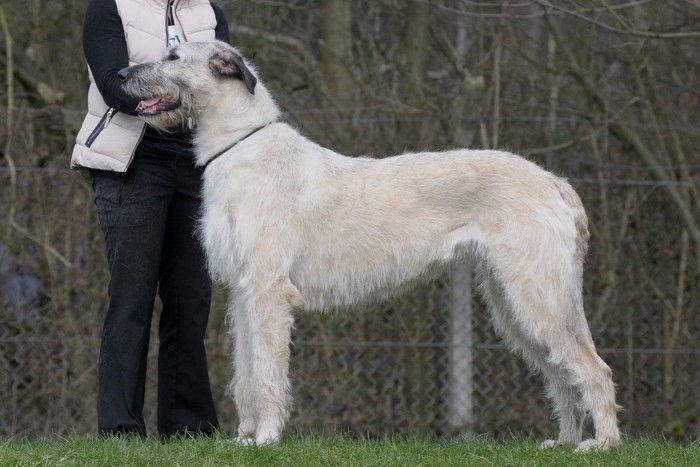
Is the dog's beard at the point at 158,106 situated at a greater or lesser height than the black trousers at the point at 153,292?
greater

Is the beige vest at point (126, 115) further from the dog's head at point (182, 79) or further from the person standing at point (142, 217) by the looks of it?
the dog's head at point (182, 79)

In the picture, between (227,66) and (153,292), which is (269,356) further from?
(227,66)

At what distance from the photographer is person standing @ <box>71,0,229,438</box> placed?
5.07 meters

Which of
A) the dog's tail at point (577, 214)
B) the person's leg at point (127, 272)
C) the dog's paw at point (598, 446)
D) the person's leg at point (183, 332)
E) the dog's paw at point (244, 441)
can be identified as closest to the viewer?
the dog's paw at point (244, 441)

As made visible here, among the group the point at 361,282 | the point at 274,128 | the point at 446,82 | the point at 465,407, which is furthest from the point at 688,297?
the point at 274,128

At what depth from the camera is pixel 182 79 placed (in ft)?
16.5

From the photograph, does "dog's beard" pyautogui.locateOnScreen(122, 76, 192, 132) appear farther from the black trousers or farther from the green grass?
the green grass

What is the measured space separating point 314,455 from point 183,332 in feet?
4.19

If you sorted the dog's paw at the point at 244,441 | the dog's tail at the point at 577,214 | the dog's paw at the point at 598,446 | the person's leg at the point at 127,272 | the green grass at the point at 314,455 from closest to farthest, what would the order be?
the green grass at the point at 314,455
the dog's paw at the point at 244,441
the dog's paw at the point at 598,446
the dog's tail at the point at 577,214
the person's leg at the point at 127,272

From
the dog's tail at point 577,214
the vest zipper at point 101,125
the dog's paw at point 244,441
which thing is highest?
the vest zipper at point 101,125

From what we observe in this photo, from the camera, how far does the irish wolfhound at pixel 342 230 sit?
4.92 m

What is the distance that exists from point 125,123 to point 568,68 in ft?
13.4

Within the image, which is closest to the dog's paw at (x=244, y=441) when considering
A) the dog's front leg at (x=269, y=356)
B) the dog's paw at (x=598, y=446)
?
the dog's front leg at (x=269, y=356)

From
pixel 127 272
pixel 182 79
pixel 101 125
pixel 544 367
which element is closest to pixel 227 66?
pixel 182 79
